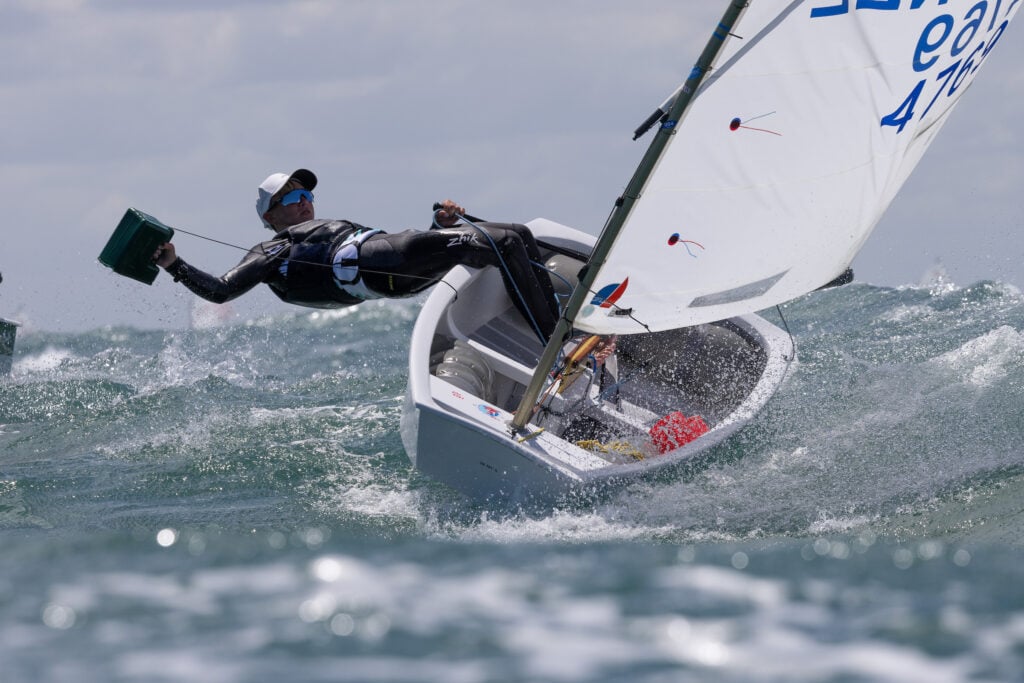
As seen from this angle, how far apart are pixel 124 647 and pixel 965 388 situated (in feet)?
19.3

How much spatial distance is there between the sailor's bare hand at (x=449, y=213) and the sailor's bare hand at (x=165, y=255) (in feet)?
4.92

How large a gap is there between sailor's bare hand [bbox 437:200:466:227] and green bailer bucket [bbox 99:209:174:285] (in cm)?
152

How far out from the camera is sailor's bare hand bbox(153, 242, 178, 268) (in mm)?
6074

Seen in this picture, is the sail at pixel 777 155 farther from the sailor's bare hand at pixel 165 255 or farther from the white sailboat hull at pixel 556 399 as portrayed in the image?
the sailor's bare hand at pixel 165 255

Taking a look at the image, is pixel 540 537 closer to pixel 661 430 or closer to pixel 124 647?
pixel 661 430

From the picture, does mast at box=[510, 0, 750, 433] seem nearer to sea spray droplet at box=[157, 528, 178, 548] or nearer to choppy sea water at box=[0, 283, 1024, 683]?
choppy sea water at box=[0, 283, 1024, 683]

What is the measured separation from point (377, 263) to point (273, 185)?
1066 mm

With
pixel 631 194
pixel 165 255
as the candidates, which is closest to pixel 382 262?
pixel 165 255

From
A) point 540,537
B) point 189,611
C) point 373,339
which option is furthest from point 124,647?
point 373,339

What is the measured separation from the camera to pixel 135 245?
19.8ft

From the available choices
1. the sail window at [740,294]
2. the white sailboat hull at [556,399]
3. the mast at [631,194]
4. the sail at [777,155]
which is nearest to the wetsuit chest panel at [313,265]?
the white sailboat hull at [556,399]

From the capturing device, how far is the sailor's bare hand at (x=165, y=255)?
6.07 m

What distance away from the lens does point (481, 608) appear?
350 centimetres

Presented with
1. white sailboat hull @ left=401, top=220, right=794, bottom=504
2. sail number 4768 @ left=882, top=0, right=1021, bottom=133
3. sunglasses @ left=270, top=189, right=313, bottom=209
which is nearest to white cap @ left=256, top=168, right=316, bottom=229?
sunglasses @ left=270, top=189, right=313, bottom=209
